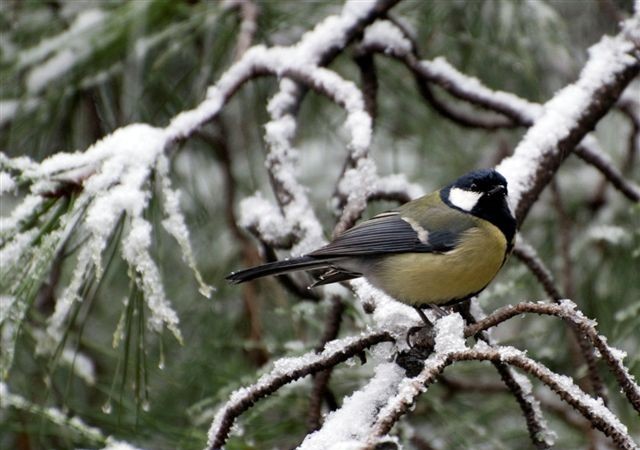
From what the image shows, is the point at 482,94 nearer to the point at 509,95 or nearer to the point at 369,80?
the point at 509,95

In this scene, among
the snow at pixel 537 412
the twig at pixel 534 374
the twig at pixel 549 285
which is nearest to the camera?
the twig at pixel 534 374

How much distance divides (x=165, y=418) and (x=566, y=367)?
Answer: 118 centimetres

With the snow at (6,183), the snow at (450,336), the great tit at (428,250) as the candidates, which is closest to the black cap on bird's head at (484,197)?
the great tit at (428,250)

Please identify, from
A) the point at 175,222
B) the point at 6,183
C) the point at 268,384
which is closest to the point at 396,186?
the point at 175,222

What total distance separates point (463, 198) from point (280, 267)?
21.4 inches

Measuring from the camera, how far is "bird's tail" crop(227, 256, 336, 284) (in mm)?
1831

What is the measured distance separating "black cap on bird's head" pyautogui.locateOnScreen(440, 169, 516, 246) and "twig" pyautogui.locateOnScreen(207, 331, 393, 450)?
0.69 meters

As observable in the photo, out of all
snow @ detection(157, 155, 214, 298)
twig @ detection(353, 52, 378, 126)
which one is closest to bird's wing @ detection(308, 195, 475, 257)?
twig @ detection(353, 52, 378, 126)

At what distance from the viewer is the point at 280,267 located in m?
1.84

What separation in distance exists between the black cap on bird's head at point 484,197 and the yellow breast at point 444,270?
Answer: 31mm

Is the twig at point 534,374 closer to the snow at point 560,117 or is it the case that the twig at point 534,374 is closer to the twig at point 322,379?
the twig at point 322,379

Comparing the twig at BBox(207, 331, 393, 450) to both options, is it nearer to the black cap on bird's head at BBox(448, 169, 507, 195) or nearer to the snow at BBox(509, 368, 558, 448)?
the snow at BBox(509, 368, 558, 448)

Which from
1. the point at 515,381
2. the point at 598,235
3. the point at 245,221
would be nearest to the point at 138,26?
the point at 245,221

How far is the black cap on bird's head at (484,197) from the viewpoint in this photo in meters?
1.90
